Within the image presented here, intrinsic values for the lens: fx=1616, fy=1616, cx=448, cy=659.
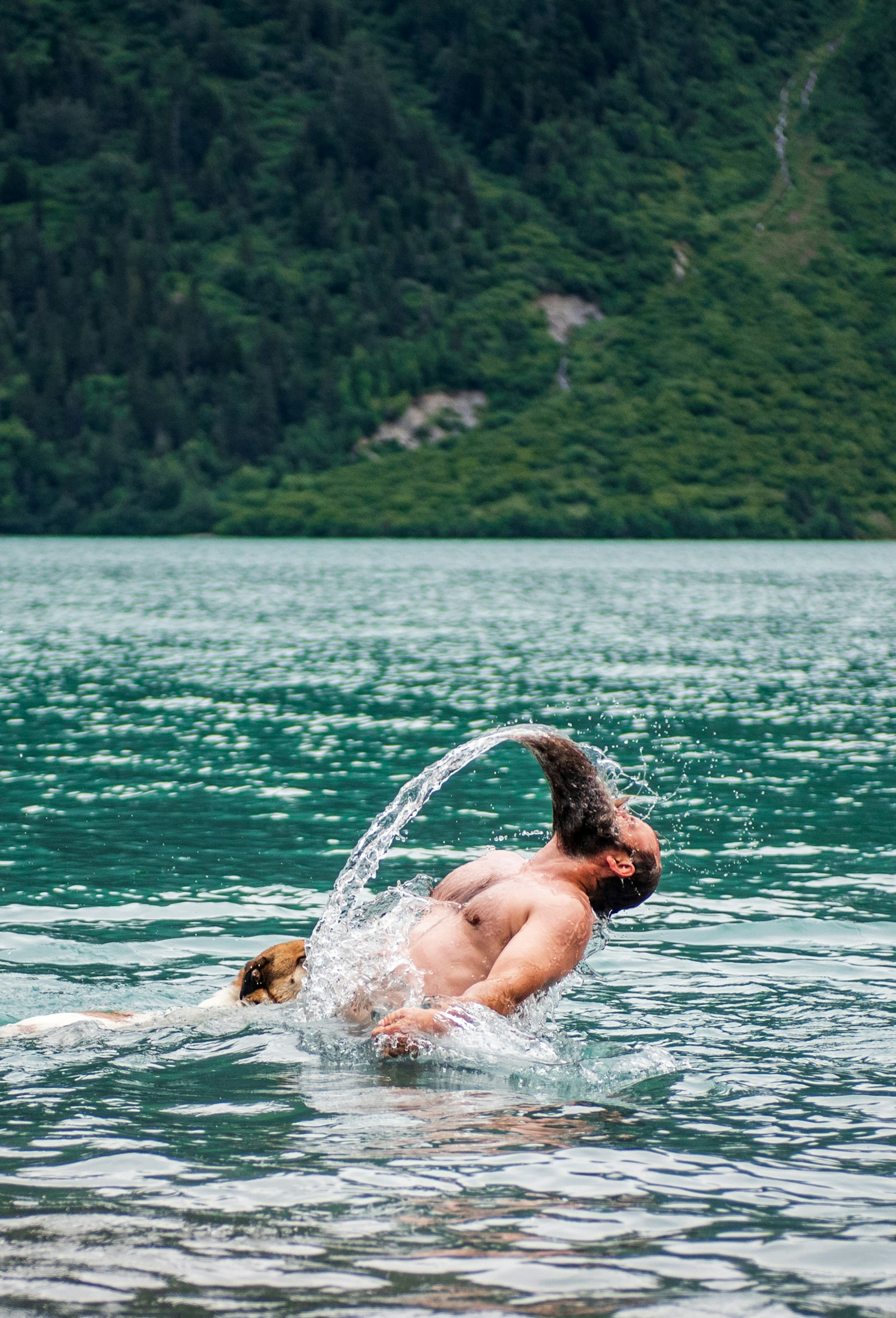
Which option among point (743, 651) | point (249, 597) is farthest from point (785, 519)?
point (743, 651)

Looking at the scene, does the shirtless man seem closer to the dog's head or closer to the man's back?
the man's back

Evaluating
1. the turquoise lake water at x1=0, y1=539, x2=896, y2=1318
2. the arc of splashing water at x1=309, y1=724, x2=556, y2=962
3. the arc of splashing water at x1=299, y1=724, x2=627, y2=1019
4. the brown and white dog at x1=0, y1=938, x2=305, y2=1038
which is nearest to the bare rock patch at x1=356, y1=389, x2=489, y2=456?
the turquoise lake water at x1=0, y1=539, x2=896, y2=1318

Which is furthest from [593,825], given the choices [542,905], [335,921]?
[335,921]

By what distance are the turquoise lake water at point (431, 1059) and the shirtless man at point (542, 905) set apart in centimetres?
61

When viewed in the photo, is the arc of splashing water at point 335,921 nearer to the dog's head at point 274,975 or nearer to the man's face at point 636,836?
the dog's head at point 274,975

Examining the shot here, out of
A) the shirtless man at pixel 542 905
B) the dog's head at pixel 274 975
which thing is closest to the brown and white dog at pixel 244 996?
the dog's head at pixel 274 975

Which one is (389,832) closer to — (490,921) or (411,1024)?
(490,921)

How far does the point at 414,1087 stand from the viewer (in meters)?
8.76

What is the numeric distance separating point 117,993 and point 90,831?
22.9 ft

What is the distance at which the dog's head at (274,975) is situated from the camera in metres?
9.69

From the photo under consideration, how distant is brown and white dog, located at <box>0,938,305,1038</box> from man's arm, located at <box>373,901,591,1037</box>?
1772mm

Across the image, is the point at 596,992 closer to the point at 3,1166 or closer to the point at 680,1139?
the point at 680,1139

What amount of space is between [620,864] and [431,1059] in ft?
5.41

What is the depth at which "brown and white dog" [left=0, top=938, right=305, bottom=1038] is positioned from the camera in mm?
9539
